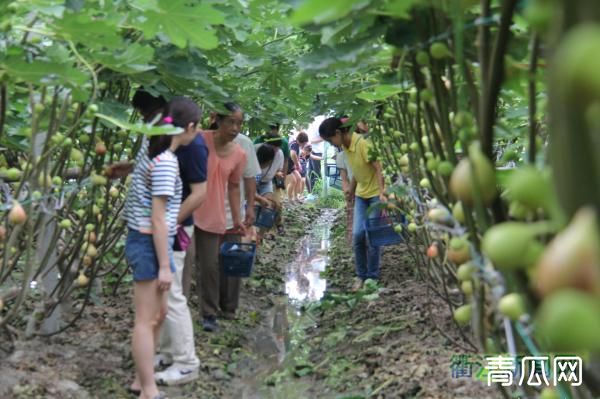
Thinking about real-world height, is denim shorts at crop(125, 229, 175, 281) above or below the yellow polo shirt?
below

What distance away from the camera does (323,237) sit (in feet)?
40.9

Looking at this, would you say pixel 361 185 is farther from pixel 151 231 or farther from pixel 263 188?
pixel 151 231

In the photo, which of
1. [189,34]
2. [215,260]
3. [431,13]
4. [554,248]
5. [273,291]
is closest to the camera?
[554,248]

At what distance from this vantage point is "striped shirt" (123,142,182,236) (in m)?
3.47

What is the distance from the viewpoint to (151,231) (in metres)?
3.54

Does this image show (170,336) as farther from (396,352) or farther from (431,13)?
(431,13)

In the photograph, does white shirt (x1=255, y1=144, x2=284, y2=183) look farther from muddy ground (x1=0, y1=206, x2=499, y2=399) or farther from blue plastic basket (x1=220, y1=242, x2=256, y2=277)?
blue plastic basket (x1=220, y1=242, x2=256, y2=277)

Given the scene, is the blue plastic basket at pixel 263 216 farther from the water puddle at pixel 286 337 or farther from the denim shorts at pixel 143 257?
the denim shorts at pixel 143 257

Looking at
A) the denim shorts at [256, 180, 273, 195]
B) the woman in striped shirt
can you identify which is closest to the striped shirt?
the woman in striped shirt

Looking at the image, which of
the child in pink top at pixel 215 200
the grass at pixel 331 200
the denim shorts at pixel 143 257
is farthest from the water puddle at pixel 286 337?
the grass at pixel 331 200

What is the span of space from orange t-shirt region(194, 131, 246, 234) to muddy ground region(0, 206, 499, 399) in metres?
0.82

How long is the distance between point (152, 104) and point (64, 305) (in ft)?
4.81

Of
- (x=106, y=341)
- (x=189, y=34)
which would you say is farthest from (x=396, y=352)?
(x=189, y=34)

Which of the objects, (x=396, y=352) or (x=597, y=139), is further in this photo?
(x=396, y=352)
